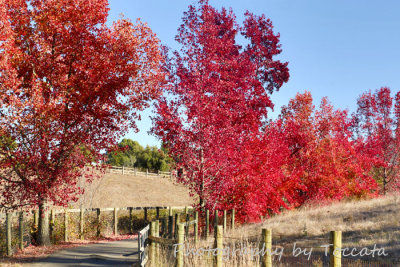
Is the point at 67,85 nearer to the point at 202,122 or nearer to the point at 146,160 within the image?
the point at 202,122

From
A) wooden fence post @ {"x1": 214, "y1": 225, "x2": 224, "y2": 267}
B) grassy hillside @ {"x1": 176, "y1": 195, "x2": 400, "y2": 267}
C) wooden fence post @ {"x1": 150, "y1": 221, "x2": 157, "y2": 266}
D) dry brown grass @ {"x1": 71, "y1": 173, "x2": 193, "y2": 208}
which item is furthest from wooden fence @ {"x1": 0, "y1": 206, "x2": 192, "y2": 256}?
dry brown grass @ {"x1": 71, "y1": 173, "x2": 193, "y2": 208}

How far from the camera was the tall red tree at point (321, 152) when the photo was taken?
82.9 feet

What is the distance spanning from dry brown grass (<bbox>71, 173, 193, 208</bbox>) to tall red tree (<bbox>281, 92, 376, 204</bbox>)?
25.4m

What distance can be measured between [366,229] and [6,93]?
1514 cm

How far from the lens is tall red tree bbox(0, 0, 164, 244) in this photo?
1631 cm

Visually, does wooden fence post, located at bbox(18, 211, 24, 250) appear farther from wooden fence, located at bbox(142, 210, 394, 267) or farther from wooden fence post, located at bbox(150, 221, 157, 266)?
wooden fence post, located at bbox(150, 221, 157, 266)

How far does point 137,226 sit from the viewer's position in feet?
92.6

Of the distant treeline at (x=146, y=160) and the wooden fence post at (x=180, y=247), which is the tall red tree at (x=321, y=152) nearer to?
the wooden fence post at (x=180, y=247)

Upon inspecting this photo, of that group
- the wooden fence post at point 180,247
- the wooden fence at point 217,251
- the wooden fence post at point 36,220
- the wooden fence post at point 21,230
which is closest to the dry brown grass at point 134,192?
the wooden fence post at point 36,220

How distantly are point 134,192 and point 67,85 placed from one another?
132ft

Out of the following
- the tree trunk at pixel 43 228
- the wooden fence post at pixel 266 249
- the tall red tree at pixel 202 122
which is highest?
the tall red tree at pixel 202 122

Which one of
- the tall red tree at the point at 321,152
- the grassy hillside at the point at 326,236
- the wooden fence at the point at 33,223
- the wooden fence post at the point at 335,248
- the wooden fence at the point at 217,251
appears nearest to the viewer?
the wooden fence post at the point at 335,248

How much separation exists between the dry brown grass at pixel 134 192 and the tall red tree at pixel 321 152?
25374 mm

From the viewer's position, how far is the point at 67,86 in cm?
1762
